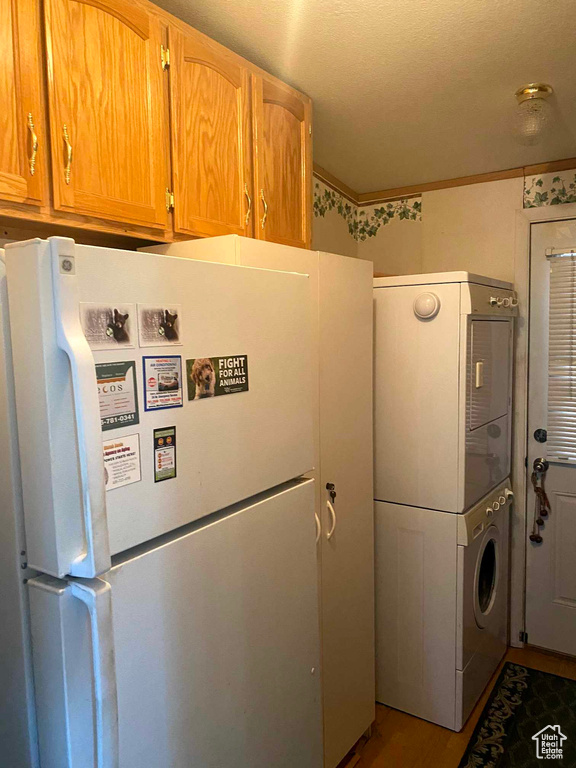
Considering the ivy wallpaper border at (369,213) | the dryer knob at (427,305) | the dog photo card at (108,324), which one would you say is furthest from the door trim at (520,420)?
the dog photo card at (108,324)

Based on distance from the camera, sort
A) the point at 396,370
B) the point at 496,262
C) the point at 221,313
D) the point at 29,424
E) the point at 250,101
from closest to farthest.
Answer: the point at 29,424 < the point at 221,313 < the point at 250,101 < the point at 396,370 < the point at 496,262

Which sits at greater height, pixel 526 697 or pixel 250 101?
pixel 250 101

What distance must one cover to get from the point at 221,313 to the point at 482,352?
1.55 metres

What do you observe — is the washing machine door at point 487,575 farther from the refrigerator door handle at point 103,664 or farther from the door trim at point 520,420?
the refrigerator door handle at point 103,664

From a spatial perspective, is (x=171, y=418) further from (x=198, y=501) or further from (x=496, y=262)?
(x=496, y=262)

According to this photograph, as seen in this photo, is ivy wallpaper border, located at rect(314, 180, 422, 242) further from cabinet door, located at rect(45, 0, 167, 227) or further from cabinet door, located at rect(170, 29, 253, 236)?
cabinet door, located at rect(45, 0, 167, 227)

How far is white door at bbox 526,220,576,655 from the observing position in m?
2.73

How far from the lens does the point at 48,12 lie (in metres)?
1.09

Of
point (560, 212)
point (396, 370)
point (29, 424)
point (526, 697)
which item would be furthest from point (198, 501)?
point (560, 212)

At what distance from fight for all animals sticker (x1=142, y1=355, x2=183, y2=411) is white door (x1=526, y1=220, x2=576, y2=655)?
2.36 metres

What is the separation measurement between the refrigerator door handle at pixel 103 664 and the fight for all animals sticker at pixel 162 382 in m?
0.28

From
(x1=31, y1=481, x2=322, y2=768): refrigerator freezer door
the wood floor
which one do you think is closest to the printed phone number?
(x1=31, y1=481, x2=322, y2=768): refrigerator freezer door

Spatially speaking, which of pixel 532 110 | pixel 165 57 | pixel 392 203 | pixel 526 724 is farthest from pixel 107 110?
pixel 526 724

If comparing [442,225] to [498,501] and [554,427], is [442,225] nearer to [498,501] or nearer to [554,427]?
[554,427]
